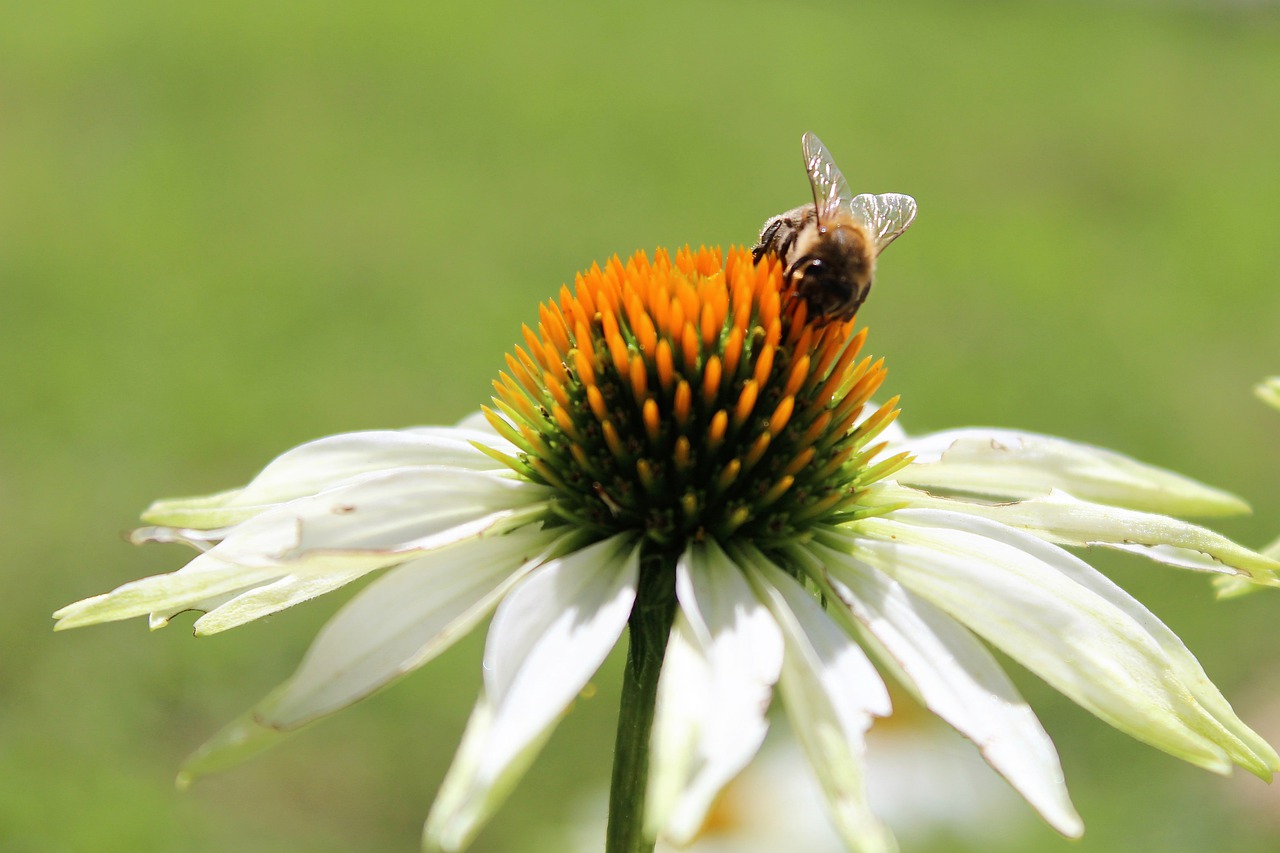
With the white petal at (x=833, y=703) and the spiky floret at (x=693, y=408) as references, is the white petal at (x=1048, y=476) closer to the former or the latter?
the spiky floret at (x=693, y=408)

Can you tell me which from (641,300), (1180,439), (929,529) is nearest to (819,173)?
(641,300)

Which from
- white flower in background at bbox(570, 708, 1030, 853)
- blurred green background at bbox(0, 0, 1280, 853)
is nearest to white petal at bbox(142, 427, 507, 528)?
white flower in background at bbox(570, 708, 1030, 853)

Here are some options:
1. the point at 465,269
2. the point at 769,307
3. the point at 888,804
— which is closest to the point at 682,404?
the point at 769,307

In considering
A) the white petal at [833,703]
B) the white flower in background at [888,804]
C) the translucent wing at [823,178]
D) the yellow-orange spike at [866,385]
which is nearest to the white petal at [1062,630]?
the white petal at [833,703]

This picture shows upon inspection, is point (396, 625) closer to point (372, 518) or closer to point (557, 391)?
point (372, 518)

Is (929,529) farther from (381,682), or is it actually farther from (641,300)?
(381,682)

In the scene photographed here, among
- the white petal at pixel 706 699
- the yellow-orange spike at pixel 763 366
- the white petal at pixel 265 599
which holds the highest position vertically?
the yellow-orange spike at pixel 763 366

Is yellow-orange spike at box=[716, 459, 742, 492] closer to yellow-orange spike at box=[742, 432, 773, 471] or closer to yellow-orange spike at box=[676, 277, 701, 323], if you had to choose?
yellow-orange spike at box=[742, 432, 773, 471]
